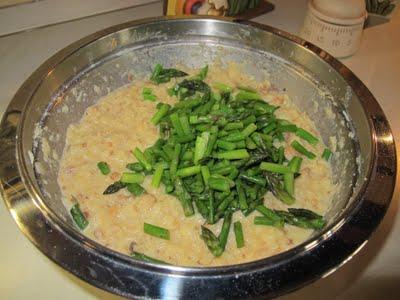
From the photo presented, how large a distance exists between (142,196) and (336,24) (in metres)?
1.13

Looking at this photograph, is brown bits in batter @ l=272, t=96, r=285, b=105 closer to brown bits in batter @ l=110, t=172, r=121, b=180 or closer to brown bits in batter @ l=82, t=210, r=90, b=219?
brown bits in batter @ l=110, t=172, r=121, b=180

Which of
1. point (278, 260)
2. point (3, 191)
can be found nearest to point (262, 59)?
point (278, 260)

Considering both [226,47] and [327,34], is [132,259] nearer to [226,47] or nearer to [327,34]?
[226,47]

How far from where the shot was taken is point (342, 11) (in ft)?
5.74

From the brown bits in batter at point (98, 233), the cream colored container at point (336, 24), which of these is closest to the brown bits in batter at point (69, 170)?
the brown bits in batter at point (98, 233)

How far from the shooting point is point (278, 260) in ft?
2.90

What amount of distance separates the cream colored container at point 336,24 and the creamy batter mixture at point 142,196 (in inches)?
16.8

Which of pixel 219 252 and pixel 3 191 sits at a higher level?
pixel 3 191

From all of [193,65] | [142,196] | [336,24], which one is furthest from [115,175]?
[336,24]

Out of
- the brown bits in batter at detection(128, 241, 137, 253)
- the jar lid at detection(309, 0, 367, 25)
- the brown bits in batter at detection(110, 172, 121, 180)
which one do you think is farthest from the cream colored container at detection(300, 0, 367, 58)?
the brown bits in batter at detection(128, 241, 137, 253)

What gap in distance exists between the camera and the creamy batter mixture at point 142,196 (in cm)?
115

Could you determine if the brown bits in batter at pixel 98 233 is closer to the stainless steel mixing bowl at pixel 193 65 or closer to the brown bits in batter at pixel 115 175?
the stainless steel mixing bowl at pixel 193 65

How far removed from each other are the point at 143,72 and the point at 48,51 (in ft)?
1.67

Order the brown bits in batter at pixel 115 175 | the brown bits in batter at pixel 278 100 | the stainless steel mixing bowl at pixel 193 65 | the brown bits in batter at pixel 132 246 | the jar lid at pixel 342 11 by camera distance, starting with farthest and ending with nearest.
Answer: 1. the jar lid at pixel 342 11
2. the brown bits in batter at pixel 278 100
3. the brown bits in batter at pixel 115 175
4. the brown bits in batter at pixel 132 246
5. the stainless steel mixing bowl at pixel 193 65
